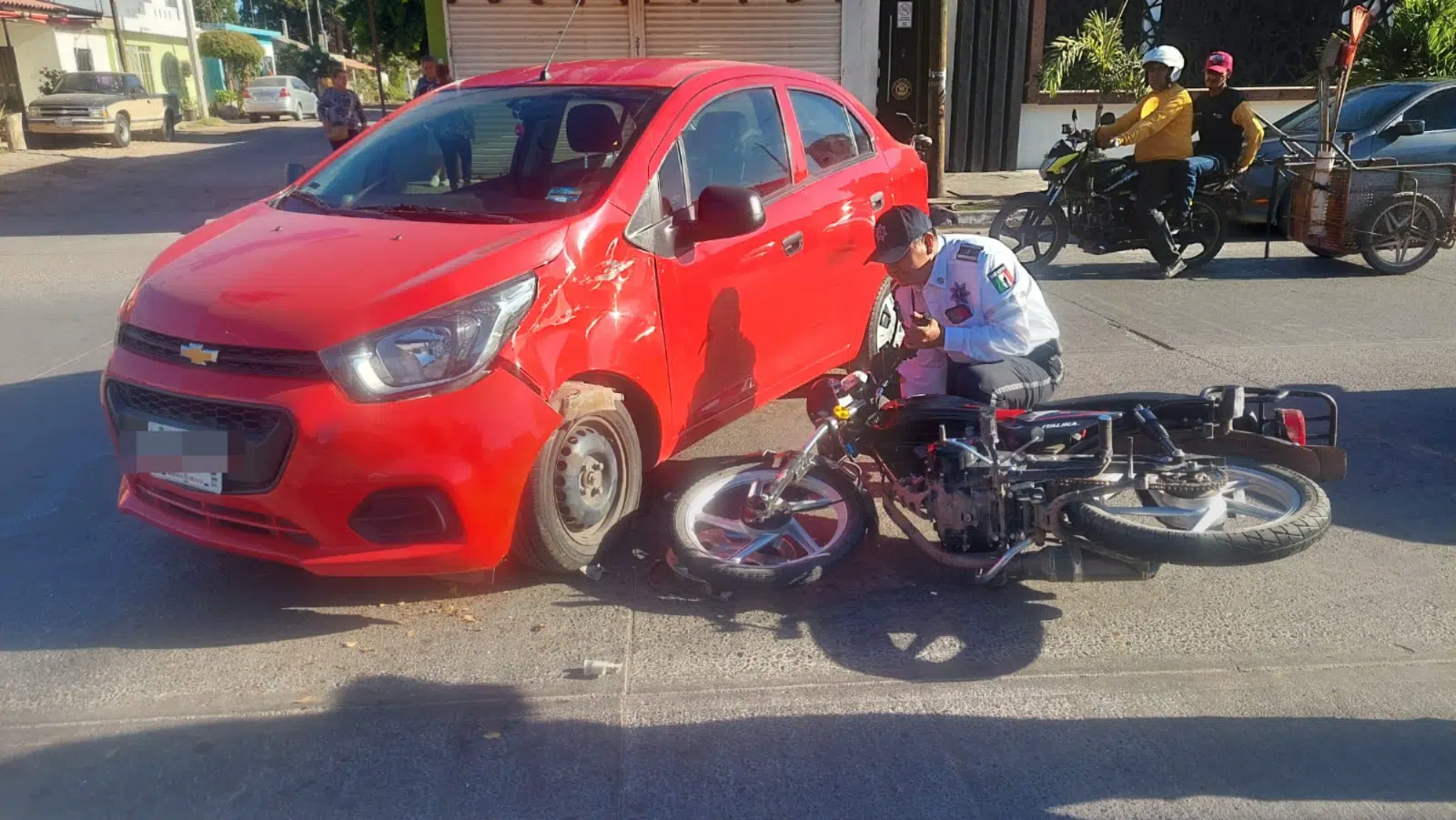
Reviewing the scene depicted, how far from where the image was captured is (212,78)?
5116cm

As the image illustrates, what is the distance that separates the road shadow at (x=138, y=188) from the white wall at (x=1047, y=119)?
1081 centimetres

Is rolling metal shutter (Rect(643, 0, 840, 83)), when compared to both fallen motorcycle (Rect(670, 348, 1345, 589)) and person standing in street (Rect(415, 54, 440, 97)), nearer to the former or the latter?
person standing in street (Rect(415, 54, 440, 97))

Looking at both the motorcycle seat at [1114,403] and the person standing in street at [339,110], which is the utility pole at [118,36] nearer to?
the person standing in street at [339,110]

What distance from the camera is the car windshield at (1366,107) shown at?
36.4 ft

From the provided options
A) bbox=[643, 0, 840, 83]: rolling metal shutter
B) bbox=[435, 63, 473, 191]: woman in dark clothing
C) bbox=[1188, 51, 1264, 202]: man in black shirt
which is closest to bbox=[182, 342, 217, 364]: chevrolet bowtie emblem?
bbox=[435, 63, 473, 191]: woman in dark clothing

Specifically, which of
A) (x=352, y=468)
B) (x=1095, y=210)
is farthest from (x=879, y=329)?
(x=1095, y=210)

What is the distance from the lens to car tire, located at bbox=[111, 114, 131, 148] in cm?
2595

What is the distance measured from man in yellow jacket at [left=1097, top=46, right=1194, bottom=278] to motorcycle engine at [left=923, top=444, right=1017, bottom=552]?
6223 mm

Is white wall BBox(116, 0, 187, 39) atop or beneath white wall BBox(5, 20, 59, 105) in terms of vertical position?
atop

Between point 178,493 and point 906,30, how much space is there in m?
14.2

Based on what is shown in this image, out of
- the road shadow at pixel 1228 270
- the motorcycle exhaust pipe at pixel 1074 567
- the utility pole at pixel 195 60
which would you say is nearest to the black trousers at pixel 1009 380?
the motorcycle exhaust pipe at pixel 1074 567

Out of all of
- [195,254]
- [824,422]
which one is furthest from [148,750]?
[824,422]

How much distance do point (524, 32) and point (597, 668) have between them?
40.8 feet

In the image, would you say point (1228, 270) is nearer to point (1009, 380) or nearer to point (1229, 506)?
point (1009, 380)
